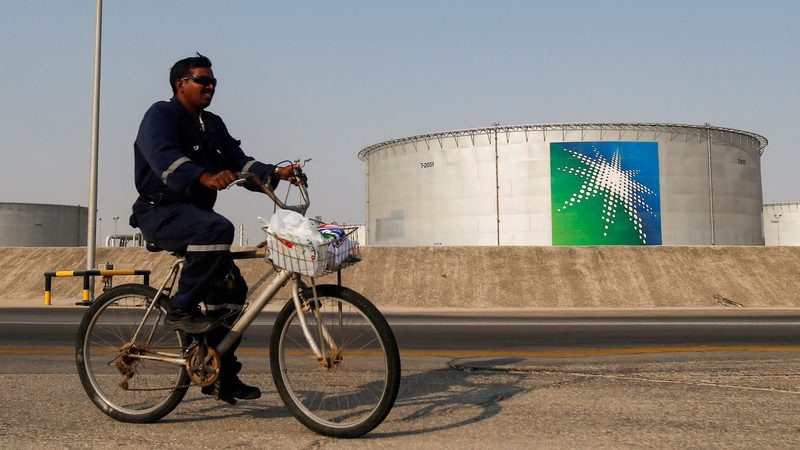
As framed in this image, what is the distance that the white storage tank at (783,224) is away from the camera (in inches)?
2286

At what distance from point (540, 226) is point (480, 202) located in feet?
13.1

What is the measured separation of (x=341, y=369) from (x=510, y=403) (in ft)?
3.92

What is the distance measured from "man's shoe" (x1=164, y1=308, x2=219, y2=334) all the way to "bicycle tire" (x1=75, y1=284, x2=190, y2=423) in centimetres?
11

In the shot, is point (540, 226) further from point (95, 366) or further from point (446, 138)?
point (95, 366)

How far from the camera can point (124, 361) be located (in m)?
3.87

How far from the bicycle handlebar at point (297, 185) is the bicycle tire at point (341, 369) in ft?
1.48

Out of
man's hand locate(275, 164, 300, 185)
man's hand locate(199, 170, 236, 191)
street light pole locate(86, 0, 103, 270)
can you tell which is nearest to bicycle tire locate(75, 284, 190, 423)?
Answer: man's hand locate(199, 170, 236, 191)

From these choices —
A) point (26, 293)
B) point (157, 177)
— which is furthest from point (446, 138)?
point (157, 177)

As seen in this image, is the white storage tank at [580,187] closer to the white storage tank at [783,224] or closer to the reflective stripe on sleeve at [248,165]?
the white storage tank at [783,224]

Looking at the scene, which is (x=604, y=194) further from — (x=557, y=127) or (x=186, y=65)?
A: (x=186, y=65)

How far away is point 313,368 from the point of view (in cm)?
336

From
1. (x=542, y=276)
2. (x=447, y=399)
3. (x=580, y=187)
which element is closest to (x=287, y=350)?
(x=447, y=399)

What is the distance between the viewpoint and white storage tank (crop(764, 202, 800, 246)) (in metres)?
58.1

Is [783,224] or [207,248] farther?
[783,224]
